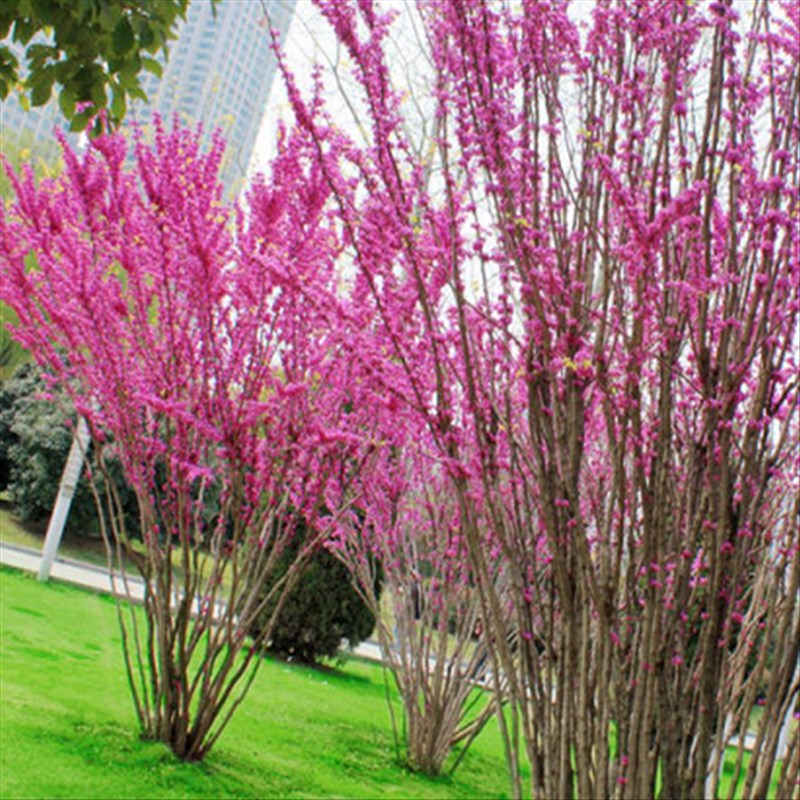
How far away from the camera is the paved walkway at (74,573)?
11.5 metres

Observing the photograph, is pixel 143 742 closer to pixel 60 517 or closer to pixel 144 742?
pixel 144 742

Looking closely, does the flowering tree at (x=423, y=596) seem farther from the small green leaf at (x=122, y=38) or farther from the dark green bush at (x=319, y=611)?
the small green leaf at (x=122, y=38)

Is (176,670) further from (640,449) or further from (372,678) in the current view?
(372,678)

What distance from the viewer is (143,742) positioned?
4.57m

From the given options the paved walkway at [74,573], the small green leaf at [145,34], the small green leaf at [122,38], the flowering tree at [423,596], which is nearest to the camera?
the small green leaf at [122,38]

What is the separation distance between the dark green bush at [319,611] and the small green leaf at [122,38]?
8.37 m

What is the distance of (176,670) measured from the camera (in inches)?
180

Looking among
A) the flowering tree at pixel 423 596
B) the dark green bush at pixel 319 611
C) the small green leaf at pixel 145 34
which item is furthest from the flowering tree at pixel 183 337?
the dark green bush at pixel 319 611

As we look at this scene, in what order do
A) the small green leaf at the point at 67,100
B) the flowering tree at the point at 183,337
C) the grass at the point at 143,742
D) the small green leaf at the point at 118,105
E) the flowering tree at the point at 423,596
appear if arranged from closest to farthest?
the small green leaf at the point at 67,100 < the small green leaf at the point at 118,105 < the grass at the point at 143,742 < the flowering tree at the point at 183,337 < the flowering tree at the point at 423,596

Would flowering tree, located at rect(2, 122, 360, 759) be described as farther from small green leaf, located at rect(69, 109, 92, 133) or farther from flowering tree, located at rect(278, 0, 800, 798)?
flowering tree, located at rect(278, 0, 800, 798)

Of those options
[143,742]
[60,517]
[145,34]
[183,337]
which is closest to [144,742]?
[143,742]

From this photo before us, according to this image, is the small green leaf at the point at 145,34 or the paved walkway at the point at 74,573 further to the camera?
the paved walkway at the point at 74,573

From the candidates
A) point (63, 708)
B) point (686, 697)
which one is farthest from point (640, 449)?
point (63, 708)

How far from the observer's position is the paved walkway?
37.7 feet
